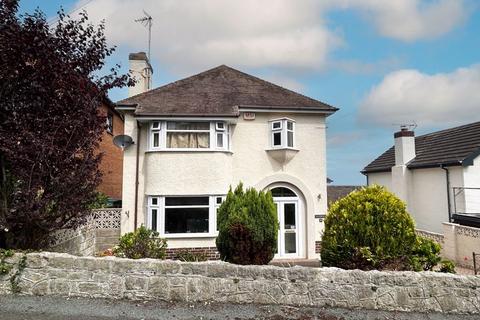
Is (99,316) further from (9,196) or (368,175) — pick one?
(368,175)

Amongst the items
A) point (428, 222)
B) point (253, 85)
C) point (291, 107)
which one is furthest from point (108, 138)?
point (428, 222)

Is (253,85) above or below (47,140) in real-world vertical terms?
above

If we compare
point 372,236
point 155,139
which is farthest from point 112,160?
point 372,236

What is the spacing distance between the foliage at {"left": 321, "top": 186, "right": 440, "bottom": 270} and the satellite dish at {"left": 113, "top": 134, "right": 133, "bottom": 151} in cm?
889

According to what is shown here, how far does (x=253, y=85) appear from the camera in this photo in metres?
15.9

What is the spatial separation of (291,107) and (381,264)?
8.53 meters

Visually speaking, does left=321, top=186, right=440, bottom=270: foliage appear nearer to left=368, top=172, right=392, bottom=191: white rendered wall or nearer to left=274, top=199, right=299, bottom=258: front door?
left=274, top=199, right=299, bottom=258: front door

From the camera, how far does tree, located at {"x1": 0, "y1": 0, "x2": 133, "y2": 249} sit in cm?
649

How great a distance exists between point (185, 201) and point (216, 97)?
15.4ft

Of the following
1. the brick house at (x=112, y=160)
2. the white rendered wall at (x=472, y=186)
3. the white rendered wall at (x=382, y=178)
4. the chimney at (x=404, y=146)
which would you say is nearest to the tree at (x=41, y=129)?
the brick house at (x=112, y=160)

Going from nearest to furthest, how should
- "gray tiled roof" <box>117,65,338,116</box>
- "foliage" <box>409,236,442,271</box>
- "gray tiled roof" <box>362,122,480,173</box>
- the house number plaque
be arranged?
"foliage" <box>409,236,442,271</box> < "gray tiled roof" <box>117,65,338,116</box> < the house number plaque < "gray tiled roof" <box>362,122,480,173</box>

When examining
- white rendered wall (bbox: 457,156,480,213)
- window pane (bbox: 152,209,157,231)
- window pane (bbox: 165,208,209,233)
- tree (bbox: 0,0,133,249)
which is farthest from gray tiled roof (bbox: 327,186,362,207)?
tree (bbox: 0,0,133,249)

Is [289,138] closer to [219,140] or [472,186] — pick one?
[219,140]

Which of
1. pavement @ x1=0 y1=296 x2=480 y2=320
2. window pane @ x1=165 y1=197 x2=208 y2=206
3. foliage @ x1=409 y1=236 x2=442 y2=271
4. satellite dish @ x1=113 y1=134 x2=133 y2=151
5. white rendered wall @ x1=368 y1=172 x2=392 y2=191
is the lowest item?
pavement @ x1=0 y1=296 x2=480 y2=320
